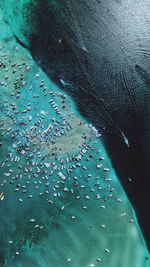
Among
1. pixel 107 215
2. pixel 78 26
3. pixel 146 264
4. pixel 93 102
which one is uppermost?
pixel 78 26

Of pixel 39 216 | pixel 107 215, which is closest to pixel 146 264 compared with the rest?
pixel 107 215

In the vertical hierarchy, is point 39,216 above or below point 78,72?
below

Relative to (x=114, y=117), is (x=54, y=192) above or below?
below

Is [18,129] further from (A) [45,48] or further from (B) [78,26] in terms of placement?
(B) [78,26]

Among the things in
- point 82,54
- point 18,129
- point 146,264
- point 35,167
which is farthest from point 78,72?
point 146,264
